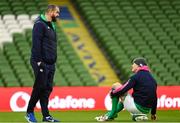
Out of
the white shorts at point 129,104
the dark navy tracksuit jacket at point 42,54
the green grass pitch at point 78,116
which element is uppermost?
the dark navy tracksuit jacket at point 42,54

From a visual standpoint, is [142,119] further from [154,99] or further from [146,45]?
[146,45]

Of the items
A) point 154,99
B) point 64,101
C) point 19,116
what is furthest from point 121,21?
point 154,99

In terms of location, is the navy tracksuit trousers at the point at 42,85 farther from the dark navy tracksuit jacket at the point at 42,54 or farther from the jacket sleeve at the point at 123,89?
the jacket sleeve at the point at 123,89

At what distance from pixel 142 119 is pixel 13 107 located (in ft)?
16.8

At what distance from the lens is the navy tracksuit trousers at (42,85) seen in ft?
35.7

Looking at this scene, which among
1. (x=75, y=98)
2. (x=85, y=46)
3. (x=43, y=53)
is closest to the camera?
(x=43, y=53)

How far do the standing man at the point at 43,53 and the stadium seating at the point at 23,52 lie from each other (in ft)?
21.3

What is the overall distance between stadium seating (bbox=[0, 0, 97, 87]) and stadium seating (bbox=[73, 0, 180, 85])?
4.13 feet

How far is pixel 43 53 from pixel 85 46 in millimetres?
11124

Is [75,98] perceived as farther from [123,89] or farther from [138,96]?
[123,89]

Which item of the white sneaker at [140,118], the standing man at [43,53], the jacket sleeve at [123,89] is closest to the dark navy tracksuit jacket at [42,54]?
the standing man at [43,53]

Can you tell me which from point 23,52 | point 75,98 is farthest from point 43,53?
point 23,52

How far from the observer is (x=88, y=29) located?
896 inches

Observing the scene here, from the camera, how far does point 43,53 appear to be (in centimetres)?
1087
